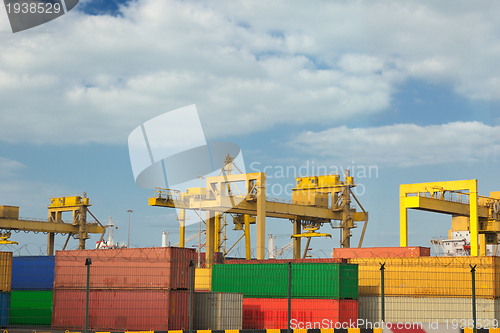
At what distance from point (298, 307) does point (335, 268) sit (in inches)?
110

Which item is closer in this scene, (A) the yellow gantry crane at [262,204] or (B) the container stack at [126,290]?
(B) the container stack at [126,290]

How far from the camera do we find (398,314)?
2561cm

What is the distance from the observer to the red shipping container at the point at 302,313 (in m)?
25.0

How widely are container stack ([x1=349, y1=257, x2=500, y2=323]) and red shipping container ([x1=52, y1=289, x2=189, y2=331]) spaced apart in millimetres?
10026

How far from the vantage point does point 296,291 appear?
86.1 feet

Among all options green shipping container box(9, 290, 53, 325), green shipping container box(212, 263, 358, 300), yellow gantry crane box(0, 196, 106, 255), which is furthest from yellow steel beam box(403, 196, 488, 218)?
yellow gantry crane box(0, 196, 106, 255)

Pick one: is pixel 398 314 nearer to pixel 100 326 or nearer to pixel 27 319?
pixel 100 326

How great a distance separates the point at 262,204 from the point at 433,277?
73.2ft

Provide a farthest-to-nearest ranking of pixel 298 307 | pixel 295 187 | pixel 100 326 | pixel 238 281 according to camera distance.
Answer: pixel 295 187 → pixel 238 281 → pixel 298 307 → pixel 100 326

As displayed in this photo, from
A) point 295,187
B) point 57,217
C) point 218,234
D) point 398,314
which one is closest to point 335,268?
point 398,314

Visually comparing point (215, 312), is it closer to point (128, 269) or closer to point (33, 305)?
point (128, 269)

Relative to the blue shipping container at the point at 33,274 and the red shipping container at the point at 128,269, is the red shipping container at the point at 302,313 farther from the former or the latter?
the blue shipping container at the point at 33,274

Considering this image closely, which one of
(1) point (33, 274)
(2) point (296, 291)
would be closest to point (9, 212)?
(1) point (33, 274)

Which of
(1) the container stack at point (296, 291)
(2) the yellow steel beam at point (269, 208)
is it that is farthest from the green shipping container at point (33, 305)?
(2) the yellow steel beam at point (269, 208)
